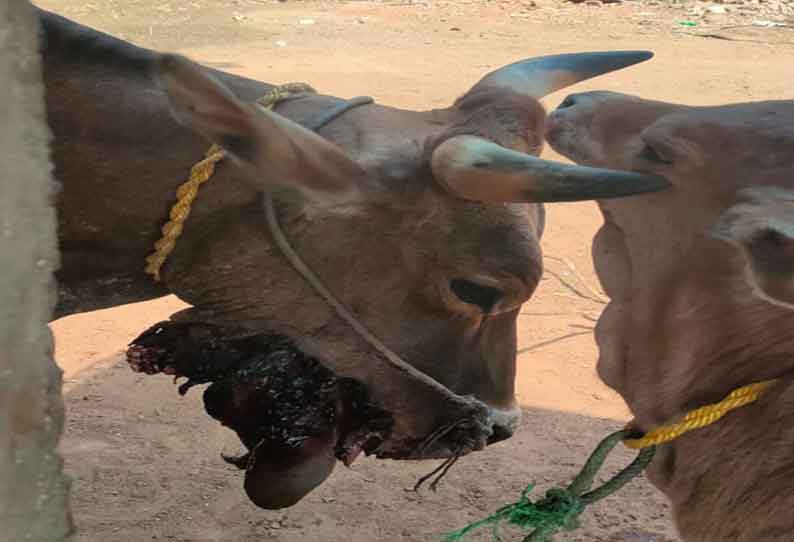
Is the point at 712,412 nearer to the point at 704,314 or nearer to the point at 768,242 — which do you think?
the point at 704,314

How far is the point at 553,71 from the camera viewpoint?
3.45 metres

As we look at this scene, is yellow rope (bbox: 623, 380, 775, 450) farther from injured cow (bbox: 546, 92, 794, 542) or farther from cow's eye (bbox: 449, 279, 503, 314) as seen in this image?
cow's eye (bbox: 449, 279, 503, 314)

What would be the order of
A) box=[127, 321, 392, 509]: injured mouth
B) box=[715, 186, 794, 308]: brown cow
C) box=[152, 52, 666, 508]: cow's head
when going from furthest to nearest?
box=[127, 321, 392, 509]: injured mouth
box=[152, 52, 666, 508]: cow's head
box=[715, 186, 794, 308]: brown cow

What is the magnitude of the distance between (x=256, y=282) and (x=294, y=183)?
0.41m

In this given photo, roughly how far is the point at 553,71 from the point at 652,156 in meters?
0.71

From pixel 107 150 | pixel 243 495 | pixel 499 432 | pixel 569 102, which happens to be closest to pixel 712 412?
pixel 499 432

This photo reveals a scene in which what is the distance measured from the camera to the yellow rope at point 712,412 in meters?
2.55

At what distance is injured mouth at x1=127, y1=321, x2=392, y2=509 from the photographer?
3148mm

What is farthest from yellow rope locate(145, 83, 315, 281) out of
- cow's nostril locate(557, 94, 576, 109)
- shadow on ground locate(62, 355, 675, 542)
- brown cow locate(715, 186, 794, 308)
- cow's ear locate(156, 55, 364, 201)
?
shadow on ground locate(62, 355, 675, 542)

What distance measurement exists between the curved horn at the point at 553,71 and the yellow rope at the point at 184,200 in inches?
26.3

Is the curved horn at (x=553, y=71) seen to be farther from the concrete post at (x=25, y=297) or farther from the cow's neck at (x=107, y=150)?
the concrete post at (x=25, y=297)

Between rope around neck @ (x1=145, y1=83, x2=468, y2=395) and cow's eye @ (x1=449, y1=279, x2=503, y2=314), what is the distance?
259 mm

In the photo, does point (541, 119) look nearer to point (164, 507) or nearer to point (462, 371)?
point (462, 371)

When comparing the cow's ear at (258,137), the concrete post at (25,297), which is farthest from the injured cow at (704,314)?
the concrete post at (25,297)
